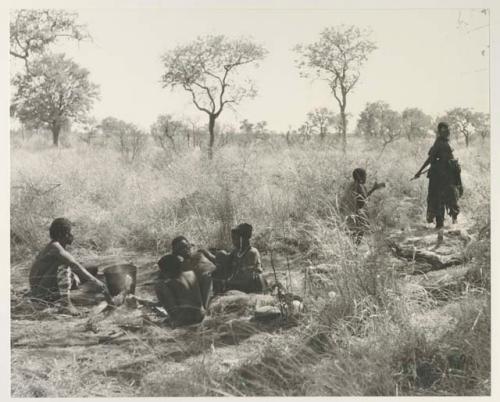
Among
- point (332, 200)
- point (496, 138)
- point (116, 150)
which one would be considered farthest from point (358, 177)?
point (116, 150)

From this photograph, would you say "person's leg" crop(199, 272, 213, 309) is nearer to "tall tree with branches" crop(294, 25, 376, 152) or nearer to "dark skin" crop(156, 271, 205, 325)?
"dark skin" crop(156, 271, 205, 325)

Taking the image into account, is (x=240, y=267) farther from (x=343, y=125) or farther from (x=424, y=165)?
(x=424, y=165)

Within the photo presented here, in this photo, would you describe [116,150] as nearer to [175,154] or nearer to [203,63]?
Answer: [175,154]

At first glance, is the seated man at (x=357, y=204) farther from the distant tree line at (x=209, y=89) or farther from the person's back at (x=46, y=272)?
the person's back at (x=46, y=272)

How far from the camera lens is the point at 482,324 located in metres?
3.80

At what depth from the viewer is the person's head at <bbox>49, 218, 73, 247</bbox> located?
397 cm

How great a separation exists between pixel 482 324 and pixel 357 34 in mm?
2053

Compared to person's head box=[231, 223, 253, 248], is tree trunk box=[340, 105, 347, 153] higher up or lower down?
higher up

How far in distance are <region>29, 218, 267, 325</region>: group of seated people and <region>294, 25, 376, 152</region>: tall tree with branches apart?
1.13m

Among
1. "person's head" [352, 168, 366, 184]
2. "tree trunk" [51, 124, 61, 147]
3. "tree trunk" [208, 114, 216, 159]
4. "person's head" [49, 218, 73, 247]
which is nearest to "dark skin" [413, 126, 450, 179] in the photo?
"person's head" [352, 168, 366, 184]

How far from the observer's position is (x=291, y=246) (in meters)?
4.08

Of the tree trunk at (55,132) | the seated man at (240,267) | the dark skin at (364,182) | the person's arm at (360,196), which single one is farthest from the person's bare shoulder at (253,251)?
the tree trunk at (55,132)

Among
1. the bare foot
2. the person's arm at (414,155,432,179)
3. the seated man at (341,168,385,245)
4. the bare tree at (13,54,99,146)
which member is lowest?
the bare foot

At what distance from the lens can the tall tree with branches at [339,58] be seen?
401 centimetres
